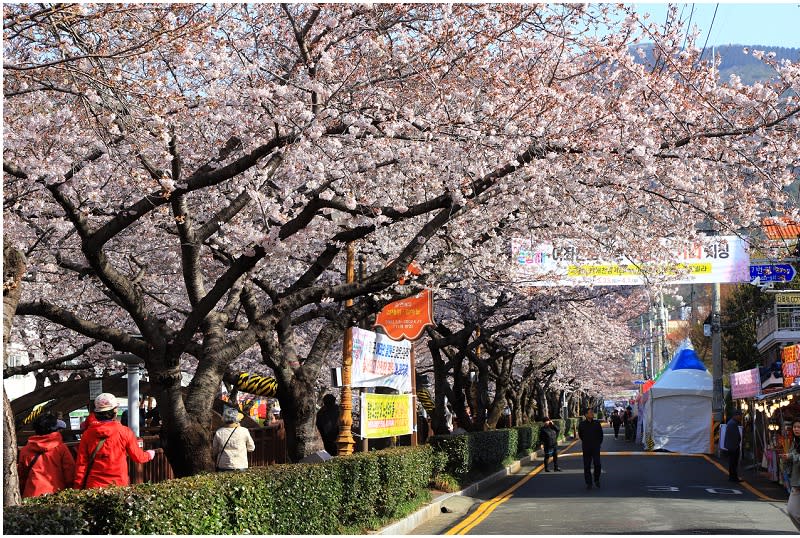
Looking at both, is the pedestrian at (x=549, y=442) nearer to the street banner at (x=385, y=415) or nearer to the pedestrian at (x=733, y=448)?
the pedestrian at (x=733, y=448)

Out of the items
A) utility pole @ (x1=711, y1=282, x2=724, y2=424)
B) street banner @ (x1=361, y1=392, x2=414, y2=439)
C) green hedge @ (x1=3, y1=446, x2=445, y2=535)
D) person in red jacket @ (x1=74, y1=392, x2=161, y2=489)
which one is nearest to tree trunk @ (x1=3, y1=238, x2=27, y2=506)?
green hedge @ (x1=3, y1=446, x2=445, y2=535)

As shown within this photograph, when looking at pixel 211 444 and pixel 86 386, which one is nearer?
pixel 211 444

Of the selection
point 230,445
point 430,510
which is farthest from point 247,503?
point 430,510

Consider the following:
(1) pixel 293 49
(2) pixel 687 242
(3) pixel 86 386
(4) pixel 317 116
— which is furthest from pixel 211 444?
(3) pixel 86 386

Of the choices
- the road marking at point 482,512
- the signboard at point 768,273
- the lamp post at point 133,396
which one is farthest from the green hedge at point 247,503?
the signboard at point 768,273

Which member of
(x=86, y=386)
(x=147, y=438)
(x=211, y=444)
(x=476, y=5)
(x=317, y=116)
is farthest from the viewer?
(x=86, y=386)

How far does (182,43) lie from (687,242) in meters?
9.42

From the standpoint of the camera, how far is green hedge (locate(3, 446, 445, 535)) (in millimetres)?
7473

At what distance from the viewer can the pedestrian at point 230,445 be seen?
12.5 meters

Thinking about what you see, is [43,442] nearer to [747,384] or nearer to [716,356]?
[747,384]

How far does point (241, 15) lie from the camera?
12.4 meters

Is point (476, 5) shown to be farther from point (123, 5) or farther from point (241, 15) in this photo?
point (123, 5)

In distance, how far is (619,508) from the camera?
1723 cm

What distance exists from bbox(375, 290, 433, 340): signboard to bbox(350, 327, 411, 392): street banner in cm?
30
